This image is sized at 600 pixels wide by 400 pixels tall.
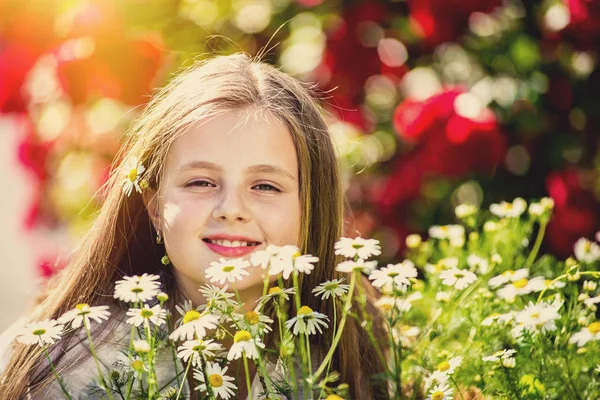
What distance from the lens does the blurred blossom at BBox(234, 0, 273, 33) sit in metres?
1.87

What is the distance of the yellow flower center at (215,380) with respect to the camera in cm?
89

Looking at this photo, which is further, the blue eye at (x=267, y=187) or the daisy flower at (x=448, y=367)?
the blue eye at (x=267, y=187)

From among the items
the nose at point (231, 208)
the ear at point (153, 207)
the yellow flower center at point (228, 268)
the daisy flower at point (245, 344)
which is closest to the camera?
the daisy flower at point (245, 344)

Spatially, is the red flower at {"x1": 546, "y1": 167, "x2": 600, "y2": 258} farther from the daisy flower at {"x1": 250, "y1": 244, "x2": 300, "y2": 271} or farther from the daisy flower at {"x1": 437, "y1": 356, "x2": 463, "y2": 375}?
the daisy flower at {"x1": 250, "y1": 244, "x2": 300, "y2": 271}

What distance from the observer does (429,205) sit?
1.86m

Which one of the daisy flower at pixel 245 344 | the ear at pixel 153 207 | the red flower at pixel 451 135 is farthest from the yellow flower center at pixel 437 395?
the red flower at pixel 451 135

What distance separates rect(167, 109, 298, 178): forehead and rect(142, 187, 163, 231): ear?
0.07m

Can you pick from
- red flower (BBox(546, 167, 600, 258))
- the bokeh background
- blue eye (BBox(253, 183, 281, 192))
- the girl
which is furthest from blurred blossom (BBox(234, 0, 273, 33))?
blue eye (BBox(253, 183, 281, 192))

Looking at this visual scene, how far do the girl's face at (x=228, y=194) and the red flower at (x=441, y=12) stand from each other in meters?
0.53

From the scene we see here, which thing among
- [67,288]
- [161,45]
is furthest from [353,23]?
[67,288]

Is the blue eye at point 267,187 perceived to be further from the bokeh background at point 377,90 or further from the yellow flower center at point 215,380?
the bokeh background at point 377,90

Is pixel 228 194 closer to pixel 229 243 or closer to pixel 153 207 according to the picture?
pixel 229 243

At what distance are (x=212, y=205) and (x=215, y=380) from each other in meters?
0.27

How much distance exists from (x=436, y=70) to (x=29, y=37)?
81 centimetres
